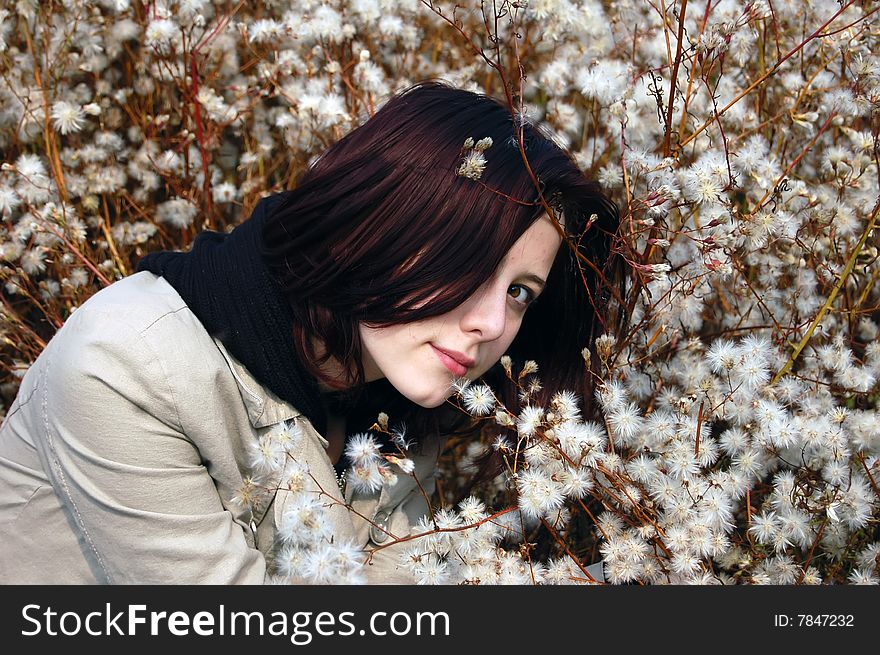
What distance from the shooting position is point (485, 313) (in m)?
1.90

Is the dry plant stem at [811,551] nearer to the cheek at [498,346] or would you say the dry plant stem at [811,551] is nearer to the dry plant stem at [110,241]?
the cheek at [498,346]

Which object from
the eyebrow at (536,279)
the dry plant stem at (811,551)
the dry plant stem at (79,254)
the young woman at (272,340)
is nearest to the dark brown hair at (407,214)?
the young woman at (272,340)

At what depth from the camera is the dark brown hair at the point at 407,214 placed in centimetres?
185

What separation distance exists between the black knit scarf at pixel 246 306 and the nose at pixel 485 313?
0.43 metres

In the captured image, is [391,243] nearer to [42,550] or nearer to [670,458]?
[670,458]

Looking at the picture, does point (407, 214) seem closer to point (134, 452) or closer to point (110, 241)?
point (134, 452)

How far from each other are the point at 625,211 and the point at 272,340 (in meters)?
0.88

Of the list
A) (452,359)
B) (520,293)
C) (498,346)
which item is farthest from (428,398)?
(520,293)

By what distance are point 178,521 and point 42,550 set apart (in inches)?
15.3

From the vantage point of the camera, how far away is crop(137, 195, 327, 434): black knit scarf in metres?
2.00

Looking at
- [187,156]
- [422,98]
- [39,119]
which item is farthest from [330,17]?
[422,98]

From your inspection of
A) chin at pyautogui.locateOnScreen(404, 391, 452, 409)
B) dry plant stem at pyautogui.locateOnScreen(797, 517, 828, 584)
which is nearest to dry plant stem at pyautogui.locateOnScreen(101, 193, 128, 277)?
chin at pyautogui.locateOnScreen(404, 391, 452, 409)

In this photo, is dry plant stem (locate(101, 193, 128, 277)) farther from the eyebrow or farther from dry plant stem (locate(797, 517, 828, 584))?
dry plant stem (locate(797, 517, 828, 584))

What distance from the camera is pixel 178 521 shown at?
6.01ft
